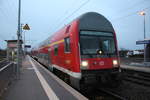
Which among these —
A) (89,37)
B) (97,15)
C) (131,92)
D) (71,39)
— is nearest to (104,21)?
(97,15)

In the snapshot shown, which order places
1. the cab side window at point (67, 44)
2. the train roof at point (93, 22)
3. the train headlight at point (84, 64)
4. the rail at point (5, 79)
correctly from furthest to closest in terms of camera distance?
the rail at point (5, 79) < the cab side window at point (67, 44) < the train roof at point (93, 22) < the train headlight at point (84, 64)

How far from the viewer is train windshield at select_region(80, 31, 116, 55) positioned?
8133mm

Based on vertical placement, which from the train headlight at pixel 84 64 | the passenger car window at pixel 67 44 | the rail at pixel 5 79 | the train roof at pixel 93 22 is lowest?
the rail at pixel 5 79

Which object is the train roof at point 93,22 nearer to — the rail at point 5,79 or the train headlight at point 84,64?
the train headlight at point 84,64

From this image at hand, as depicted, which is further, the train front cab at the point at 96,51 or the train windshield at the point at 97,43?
the train windshield at the point at 97,43

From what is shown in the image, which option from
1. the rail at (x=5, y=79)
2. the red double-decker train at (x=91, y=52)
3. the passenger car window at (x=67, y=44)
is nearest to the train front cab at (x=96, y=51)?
the red double-decker train at (x=91, y=52)

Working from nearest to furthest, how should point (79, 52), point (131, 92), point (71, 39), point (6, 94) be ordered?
point (6, 94) → point (79, 52) → point (71, 39) → point (131, 92)

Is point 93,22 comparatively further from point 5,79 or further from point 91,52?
point 5,79

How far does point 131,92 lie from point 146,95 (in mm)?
825

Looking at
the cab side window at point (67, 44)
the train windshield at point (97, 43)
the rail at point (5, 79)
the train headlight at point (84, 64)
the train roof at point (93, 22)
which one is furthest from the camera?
the rail at point (5, 79)

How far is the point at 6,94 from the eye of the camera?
7238 millimetres

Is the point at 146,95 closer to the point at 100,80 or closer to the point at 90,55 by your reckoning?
the point at 100,80

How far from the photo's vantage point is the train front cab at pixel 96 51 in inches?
309

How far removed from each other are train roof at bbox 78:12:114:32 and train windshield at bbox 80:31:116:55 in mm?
233
